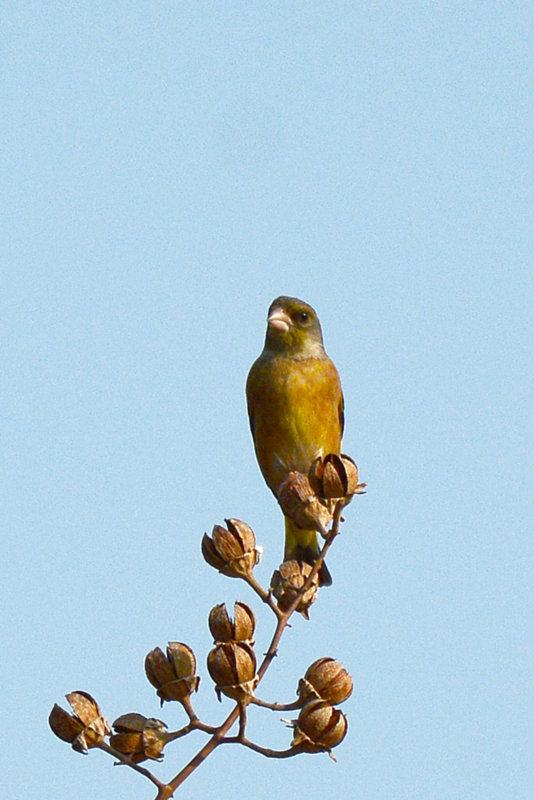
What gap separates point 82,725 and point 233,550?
0.69 m

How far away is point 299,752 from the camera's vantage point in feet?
10.3

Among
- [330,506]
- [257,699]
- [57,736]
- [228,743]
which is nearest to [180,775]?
[228,743]

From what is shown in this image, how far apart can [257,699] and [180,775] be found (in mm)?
497

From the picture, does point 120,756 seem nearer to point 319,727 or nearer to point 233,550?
point 319,727

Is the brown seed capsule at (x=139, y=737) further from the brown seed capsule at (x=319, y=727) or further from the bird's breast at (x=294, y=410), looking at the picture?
the bird's breast at (x=294, y=410)

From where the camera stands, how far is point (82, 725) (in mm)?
3154

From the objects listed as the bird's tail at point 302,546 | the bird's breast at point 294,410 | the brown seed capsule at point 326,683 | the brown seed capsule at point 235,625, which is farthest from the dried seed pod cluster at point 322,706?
the bird's breast at point 294,410

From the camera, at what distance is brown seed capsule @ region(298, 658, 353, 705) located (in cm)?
325

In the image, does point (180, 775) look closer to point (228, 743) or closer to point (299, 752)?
point (228, 743)

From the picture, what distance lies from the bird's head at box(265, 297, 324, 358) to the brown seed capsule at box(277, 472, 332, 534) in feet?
9.01

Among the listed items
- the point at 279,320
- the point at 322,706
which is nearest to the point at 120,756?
the point at 322,706

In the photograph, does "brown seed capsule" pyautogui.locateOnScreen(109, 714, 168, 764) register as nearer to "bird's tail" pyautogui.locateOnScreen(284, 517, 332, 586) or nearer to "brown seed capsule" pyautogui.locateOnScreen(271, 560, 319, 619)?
"brown seed capsule" pyautogui.locateOnScreen(271, 560, 319, 619)

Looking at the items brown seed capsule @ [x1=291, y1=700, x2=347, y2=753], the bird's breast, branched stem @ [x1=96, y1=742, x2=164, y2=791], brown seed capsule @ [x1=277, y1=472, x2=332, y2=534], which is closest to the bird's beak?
the bird's breast

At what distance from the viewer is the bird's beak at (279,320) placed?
21.7 feet
